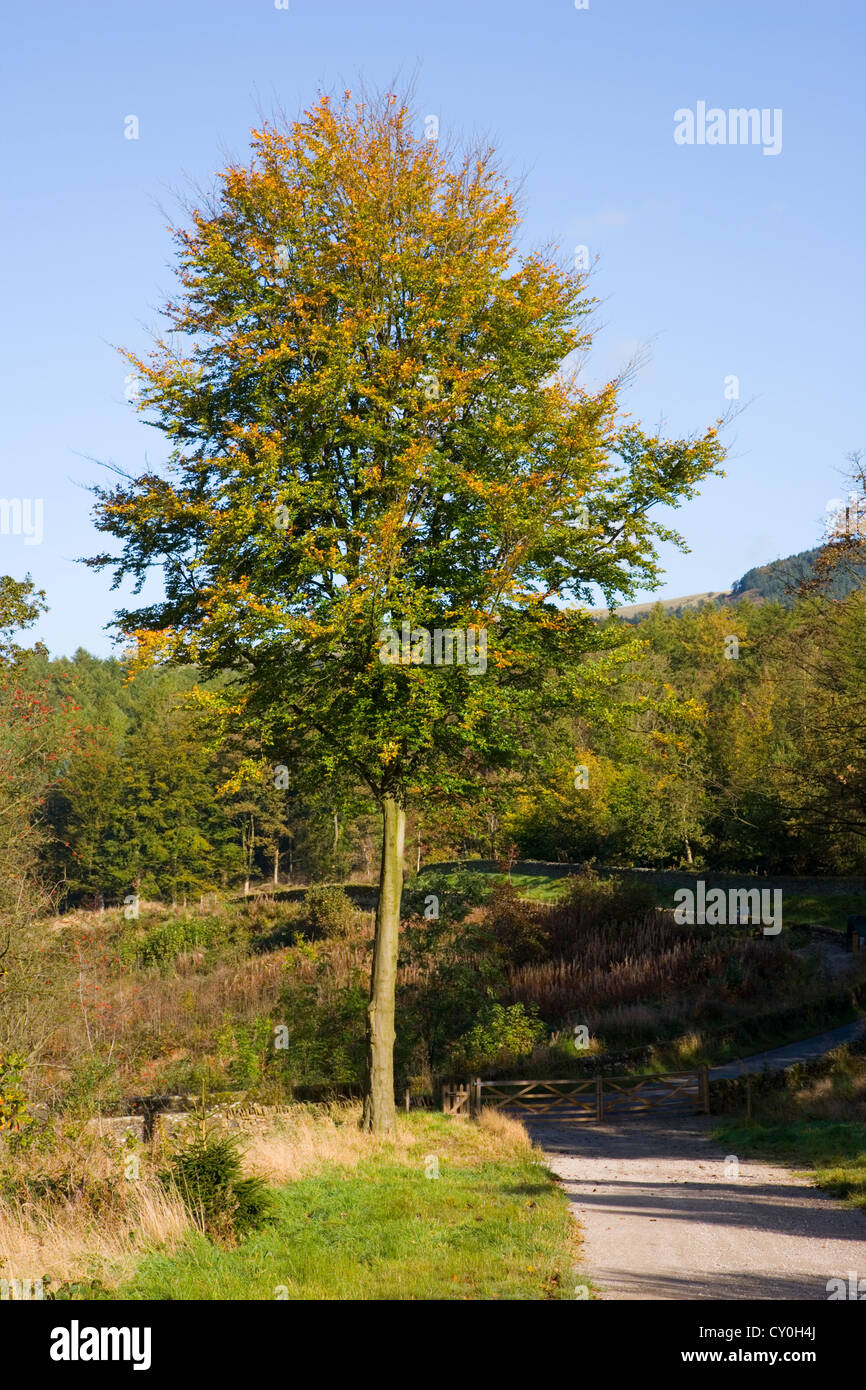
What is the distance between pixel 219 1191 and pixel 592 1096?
12135mm

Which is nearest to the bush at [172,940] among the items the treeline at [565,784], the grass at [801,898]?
the treeline at [565,784]

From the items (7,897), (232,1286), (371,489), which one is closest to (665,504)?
(371,489)

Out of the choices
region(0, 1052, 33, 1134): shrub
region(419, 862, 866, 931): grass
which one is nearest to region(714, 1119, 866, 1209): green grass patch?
region(0, 1052, 33, 1134): shrub

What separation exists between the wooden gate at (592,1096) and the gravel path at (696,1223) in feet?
5.05

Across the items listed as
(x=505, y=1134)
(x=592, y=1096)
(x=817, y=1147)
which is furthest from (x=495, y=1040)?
(x=817, y=1147)

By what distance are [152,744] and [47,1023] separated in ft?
201

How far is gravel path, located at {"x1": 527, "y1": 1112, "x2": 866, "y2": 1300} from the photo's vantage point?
8.83 metres

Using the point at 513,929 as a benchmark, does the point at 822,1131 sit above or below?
below

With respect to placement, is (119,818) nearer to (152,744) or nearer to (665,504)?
(152,744)

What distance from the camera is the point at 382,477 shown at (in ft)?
50.0
